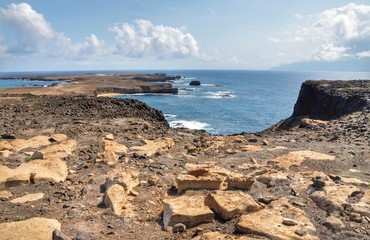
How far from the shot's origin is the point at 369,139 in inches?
616

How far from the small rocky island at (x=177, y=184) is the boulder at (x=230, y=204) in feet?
0.09

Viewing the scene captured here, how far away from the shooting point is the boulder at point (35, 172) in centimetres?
946

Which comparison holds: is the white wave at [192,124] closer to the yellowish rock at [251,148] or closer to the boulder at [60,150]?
the yellowish rock at [251,148]

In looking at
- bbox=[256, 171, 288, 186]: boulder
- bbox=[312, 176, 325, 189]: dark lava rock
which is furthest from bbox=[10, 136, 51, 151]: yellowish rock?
bbox=[312, 176, 325, 189]: dark lava rock

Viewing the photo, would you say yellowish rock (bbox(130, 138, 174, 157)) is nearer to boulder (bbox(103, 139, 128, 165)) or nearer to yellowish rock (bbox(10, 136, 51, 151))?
boulder (bbox(103, 139, 128, 165))

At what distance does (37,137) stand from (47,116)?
5967 millimetres

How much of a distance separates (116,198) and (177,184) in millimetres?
1813

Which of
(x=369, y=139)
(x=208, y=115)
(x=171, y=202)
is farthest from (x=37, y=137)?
(x=208, y=115)

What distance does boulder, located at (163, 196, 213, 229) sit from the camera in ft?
23.6

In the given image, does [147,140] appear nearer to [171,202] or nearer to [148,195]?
[148,195]

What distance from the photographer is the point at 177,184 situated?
30.4ft

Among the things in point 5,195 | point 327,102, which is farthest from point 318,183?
point 327,102

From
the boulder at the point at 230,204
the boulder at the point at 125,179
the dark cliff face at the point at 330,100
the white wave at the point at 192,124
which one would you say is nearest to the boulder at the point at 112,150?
the boulder at the point at 125,179

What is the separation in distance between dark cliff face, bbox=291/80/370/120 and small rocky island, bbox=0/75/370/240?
30.0 feet
